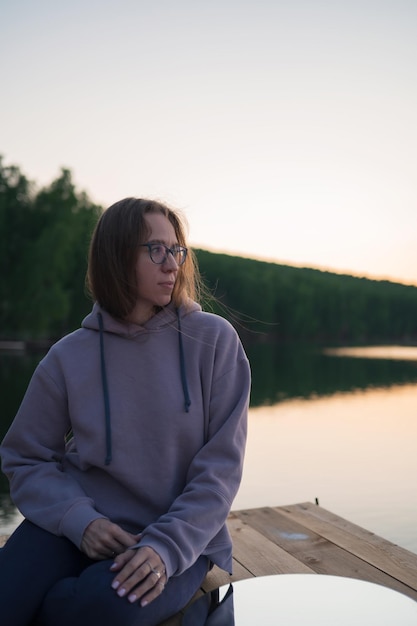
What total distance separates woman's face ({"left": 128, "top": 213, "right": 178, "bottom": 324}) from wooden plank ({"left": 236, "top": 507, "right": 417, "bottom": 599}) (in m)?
1.28

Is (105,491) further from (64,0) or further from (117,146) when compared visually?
(117,146)

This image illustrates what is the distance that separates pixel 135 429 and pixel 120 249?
520 mm

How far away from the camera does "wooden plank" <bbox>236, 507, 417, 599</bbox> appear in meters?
2.15

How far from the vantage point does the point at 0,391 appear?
11555 millimetres

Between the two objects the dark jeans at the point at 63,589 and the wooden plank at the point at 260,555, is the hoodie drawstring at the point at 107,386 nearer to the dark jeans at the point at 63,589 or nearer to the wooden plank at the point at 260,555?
the dark jeans at the point at 63,589

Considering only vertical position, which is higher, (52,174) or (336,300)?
(52,174)

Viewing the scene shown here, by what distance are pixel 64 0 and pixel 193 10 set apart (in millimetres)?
2773

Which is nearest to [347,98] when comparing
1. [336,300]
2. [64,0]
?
[64,0]

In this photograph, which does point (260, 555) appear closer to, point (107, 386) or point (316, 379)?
point (107, 386)

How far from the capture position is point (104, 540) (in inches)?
58.0

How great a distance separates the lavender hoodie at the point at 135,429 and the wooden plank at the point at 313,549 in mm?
722

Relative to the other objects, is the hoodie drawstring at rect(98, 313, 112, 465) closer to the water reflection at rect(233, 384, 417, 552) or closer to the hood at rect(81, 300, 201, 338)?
the hood at rect(81, 300, 201, 338)

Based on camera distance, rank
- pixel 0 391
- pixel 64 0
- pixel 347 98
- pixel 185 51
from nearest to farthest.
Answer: pixel 64 0 < pixel 0 391 < pixel 185 51 < pixel 347 98

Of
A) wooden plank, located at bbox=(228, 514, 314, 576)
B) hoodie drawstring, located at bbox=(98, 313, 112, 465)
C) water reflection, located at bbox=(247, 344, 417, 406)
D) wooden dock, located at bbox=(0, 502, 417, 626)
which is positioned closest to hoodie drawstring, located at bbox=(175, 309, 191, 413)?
hoodie drawstring, located at bbox=(98, 313, 112, 465)
